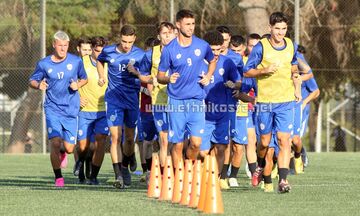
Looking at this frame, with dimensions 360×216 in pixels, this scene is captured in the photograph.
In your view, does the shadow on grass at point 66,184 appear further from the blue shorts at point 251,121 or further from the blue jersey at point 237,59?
the blue jersey at point 237,59

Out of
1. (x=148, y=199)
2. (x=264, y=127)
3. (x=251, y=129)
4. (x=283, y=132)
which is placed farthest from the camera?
(x=251, y=129)

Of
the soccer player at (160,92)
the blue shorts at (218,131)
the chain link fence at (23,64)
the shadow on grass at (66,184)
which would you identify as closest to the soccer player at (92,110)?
the shadow on grass at (66,184)

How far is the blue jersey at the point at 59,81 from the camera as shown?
16625 mm

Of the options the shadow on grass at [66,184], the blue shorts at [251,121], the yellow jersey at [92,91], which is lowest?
the shadow on grass at [66,184]

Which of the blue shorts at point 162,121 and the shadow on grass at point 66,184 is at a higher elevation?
the blue shorts at point 162,121

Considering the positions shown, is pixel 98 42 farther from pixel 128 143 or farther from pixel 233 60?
pixel 233 60

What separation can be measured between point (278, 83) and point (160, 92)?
210cm

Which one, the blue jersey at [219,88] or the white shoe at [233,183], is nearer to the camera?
the blue jersey at [219,88]

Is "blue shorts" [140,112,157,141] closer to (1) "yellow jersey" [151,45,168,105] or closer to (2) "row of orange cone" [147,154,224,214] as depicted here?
(1) "yellow jersey" [151,45,168,105]

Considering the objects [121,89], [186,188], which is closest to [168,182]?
[186,188]

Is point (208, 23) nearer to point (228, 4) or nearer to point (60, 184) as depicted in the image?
point (228, 4)

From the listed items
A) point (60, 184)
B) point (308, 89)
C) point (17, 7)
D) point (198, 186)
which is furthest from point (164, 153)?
point (17, 7)

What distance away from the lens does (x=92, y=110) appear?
18.2 metres

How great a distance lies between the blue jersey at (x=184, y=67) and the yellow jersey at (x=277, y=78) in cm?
96
